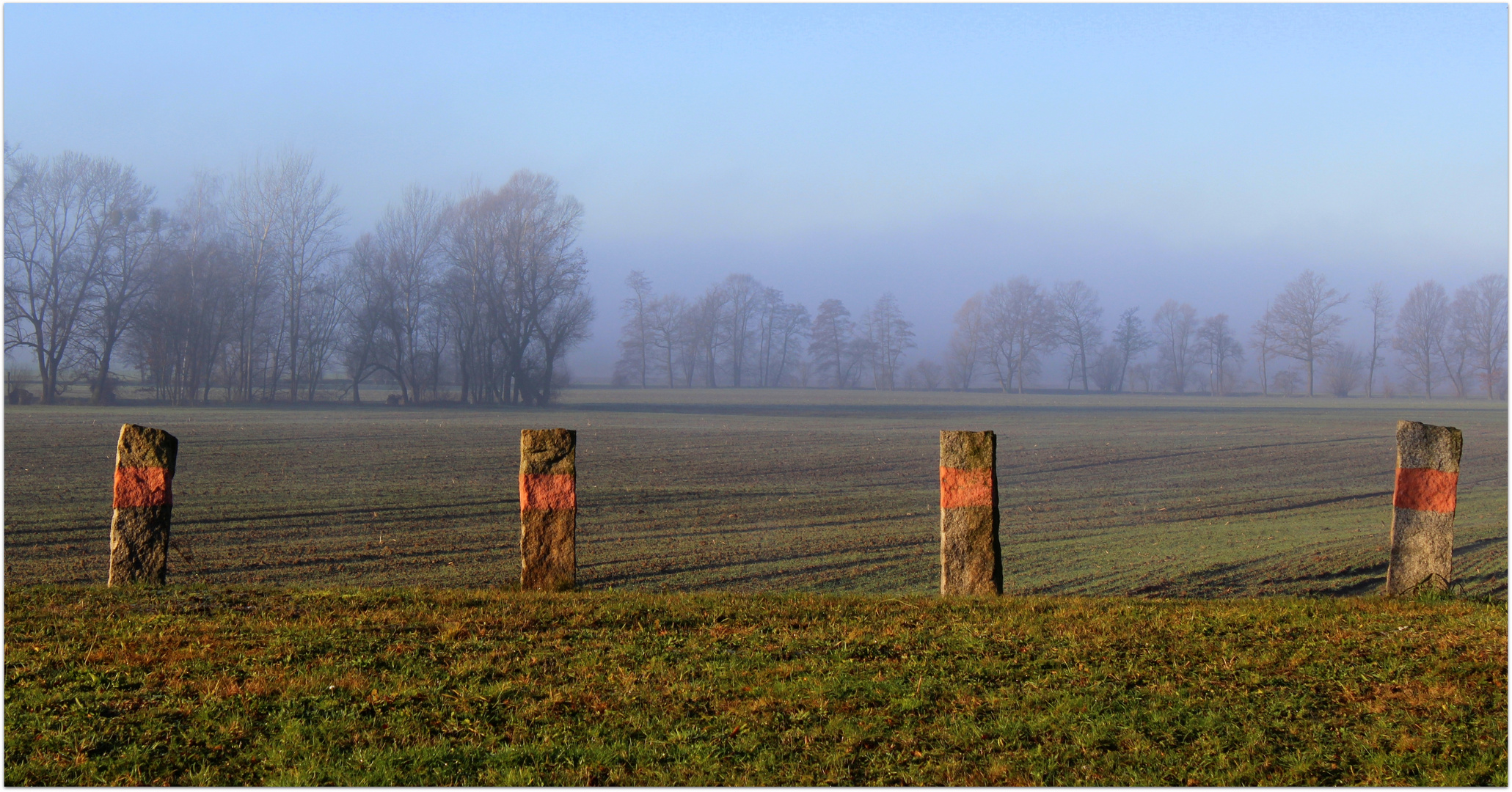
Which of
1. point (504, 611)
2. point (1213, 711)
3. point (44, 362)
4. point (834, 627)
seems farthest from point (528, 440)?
point (44, 362)

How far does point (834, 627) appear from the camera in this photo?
545 centimetres

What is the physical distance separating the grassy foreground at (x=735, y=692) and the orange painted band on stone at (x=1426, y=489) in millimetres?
1059

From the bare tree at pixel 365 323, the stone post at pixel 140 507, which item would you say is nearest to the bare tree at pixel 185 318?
the bare tree at pixel 365 323

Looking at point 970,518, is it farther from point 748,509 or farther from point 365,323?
point 365,323

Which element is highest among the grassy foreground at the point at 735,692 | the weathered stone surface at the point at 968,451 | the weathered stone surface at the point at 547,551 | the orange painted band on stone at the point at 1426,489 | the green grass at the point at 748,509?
the weathered stone surface at the point at 968,451

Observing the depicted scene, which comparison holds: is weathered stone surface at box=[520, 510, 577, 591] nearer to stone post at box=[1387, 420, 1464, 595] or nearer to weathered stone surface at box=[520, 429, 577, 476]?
weathered stone surface at box=[520, 429, 577, 476]

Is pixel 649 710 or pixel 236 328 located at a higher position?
pixel 236 328

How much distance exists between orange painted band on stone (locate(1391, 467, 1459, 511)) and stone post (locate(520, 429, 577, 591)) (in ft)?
18.5

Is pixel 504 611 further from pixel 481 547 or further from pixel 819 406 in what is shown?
pixel 819 406

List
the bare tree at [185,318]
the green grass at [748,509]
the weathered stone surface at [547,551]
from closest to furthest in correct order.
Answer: the weathered stone surface at [547,551]
the green grass at [748,509]
the bare tree at [185,318]

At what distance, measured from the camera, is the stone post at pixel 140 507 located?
6.51 metres

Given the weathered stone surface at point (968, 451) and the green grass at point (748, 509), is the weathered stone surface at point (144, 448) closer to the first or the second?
the green grass at point (748, 509)

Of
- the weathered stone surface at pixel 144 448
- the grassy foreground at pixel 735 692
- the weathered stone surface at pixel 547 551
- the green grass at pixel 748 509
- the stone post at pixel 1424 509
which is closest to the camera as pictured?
the grassy foreground at pixel 735 692

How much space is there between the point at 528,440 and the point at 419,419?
36011mm
